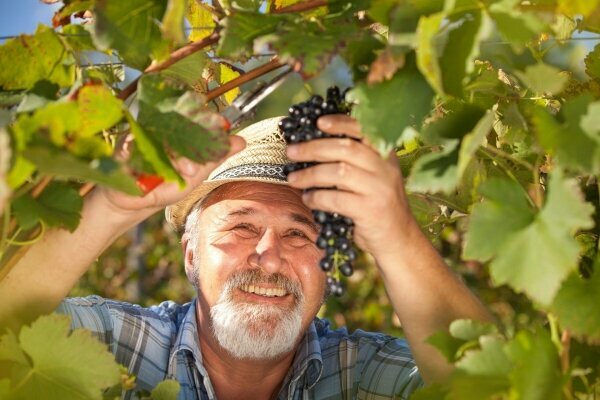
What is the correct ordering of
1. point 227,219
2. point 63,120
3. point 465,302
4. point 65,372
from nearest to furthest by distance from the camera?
point 63,120 → point 65,372 → point 465,302 → point 227,219

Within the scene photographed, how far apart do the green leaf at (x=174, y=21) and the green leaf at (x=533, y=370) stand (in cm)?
64

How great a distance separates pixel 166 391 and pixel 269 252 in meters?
0.83

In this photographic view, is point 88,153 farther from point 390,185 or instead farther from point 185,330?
point 185,330

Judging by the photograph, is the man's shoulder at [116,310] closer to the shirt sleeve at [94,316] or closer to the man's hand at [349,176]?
the shirt sleeve at [94,316]

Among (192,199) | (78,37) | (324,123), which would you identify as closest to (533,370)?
(324,123)

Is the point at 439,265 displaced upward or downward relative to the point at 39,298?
downward

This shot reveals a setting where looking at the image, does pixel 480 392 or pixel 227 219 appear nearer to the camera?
pixel 480 392

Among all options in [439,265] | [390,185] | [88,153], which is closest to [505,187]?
[390,185]

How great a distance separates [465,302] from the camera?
1655mm

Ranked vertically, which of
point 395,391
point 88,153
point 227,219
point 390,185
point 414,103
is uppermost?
point 88,153

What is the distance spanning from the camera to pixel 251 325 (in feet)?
7.78

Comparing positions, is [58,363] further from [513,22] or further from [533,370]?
[513,22]

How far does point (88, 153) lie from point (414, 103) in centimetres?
48

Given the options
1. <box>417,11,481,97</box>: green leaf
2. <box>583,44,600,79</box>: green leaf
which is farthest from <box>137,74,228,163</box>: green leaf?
<box>583,44,600,79</box>: green leaf
